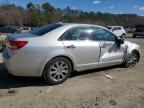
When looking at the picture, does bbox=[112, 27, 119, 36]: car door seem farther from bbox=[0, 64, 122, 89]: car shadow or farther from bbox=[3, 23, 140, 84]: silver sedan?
bbox=[0, 64, 122, 89]: car shadow

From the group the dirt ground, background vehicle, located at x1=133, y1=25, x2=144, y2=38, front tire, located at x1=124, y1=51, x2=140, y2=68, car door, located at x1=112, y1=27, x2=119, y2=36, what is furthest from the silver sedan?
Answer: background vehicle, located at x1=133, y1=25, x2=144, y2=38

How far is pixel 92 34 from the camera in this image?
21.6 ft

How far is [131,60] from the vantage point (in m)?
7.84

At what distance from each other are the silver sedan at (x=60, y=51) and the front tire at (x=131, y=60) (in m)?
0.59

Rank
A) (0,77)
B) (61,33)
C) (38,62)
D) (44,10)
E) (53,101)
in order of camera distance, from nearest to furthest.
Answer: (53,101) → (38,62) → (61,33) → (0,77) → (44,10)

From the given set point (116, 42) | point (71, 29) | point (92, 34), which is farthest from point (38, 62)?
point (116, 42)

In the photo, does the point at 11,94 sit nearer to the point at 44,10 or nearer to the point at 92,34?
the point at 92,34

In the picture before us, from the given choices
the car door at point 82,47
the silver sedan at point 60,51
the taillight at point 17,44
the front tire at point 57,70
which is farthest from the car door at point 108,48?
the taillight at point 17,44

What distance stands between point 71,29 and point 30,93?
78.5 inches

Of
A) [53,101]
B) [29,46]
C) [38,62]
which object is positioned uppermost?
[29,46]

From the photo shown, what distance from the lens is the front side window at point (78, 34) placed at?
6.09 meters

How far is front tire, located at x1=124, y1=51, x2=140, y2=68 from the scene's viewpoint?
768cm

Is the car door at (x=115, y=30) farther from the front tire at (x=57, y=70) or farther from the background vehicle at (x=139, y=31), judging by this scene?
the front tire at (x=57, y=70)

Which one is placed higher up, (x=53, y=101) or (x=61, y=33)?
(x=61, y=33)
